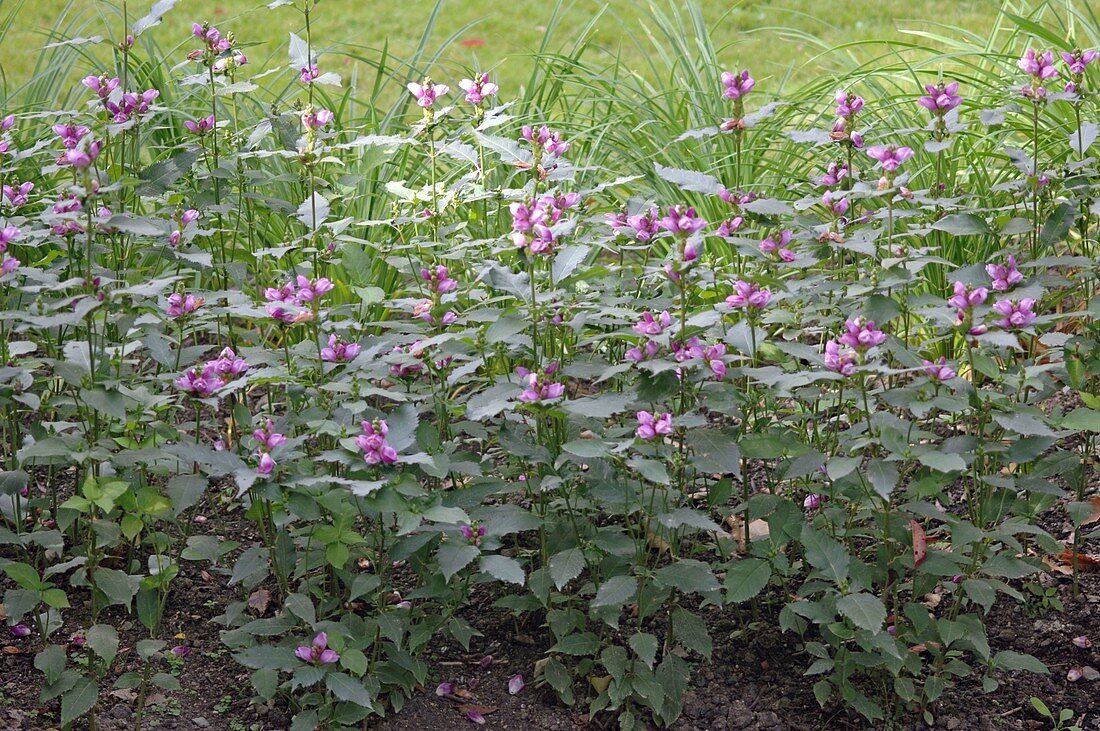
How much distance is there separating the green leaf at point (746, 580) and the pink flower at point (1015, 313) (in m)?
0.62

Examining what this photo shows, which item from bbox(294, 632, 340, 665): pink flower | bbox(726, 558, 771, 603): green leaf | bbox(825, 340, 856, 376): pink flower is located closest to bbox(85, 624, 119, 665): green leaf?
bbox(294, 632, 340, 665): pink flower

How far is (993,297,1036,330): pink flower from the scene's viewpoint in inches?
77.0

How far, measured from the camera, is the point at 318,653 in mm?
2031

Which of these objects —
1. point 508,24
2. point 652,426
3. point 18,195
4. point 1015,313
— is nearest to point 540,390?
point 652,426

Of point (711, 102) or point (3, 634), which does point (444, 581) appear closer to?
point (3, 634)

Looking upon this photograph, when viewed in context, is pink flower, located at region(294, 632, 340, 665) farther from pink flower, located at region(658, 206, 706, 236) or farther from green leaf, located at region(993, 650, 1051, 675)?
green leaf, located at region(993, 650, 1051, 675)

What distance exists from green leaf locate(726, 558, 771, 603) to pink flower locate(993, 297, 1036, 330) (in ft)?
2.02

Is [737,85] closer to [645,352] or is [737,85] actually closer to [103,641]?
[645,352]

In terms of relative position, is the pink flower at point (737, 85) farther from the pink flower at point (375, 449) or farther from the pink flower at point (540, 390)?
the pink flower at point (375, 449)

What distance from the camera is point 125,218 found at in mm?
1966

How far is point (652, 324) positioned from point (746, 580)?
0.53 m

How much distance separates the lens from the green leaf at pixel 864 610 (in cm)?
200

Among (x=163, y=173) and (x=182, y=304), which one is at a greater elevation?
(x=163, y=173)

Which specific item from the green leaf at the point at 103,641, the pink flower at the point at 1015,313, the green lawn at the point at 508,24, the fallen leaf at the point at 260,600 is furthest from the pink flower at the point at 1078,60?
the green lawn at the point at 508,24
